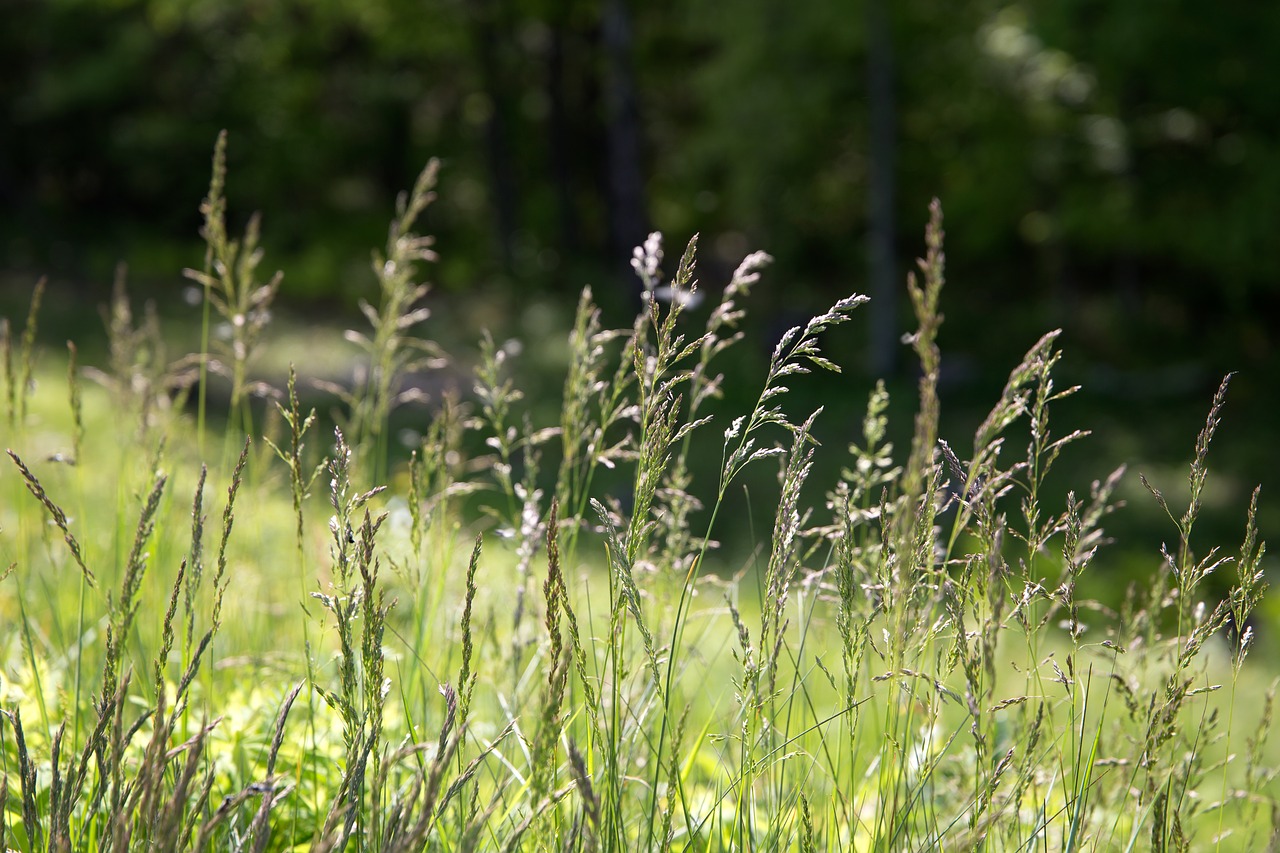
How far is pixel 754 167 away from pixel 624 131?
3.16 metres

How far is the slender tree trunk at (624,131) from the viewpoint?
45.2 ft

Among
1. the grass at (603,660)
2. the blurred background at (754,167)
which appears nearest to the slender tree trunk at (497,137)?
the blurred background at (754,167)

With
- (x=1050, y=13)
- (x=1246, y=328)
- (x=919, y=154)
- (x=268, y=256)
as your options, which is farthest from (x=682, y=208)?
(x=1050, y=13)

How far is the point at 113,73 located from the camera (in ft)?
60.4

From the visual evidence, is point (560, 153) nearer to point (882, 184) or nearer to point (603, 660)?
point (882, 184)

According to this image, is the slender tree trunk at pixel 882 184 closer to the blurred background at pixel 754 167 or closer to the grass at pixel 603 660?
the blurred background at pixel 754 167

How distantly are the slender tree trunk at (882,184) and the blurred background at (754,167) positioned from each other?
34 millimetres

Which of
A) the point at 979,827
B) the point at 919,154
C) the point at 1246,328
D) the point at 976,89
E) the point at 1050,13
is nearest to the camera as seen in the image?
the point at 979,827

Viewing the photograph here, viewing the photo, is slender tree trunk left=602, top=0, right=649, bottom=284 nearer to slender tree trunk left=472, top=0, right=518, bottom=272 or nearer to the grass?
slender tree trunk left=472, top=0, right=518, bottom=272

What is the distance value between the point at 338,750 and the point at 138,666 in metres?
0.42

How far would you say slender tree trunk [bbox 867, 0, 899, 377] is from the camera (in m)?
11.4

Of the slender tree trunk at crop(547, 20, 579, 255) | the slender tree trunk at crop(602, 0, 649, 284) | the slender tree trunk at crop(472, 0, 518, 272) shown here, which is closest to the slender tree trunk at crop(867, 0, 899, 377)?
the slender tree trunk at crop(602, 0, 649, 284)

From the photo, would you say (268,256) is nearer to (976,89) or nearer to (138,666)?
(976,89)

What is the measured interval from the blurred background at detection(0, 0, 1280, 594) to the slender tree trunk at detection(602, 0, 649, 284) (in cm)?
5
